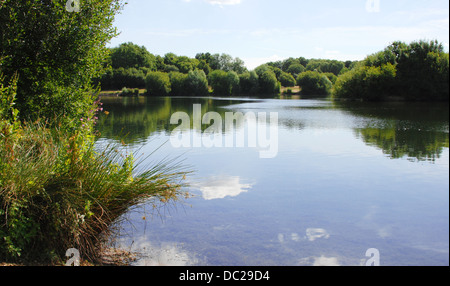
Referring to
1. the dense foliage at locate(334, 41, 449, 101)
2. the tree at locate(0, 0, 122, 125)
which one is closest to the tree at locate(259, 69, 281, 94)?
the dense foliage at locate(334, 41, 449, 101)

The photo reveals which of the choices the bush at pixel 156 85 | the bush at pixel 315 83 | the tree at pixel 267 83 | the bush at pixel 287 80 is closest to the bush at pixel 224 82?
the tree at pixel 267 83

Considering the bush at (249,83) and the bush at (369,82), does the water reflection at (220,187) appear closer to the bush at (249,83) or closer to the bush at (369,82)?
the bush at (369,82)

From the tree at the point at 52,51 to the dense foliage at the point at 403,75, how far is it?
59.5m

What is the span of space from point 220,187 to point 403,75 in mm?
61285

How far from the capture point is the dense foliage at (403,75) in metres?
57.6

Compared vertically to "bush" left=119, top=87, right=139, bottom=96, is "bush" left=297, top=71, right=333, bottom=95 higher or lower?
higher

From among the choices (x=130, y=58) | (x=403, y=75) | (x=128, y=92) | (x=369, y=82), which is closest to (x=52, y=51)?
(x=369, y=82)

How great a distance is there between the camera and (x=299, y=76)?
109250mm

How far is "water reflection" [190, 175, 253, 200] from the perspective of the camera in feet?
32.3

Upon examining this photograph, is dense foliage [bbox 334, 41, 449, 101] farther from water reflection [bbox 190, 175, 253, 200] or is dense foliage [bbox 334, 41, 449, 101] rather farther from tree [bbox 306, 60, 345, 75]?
tree [bbox 306, 60, 345, 75]

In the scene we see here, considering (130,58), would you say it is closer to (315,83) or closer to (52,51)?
(315,83)

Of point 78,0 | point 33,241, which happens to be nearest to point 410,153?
point 78,0
